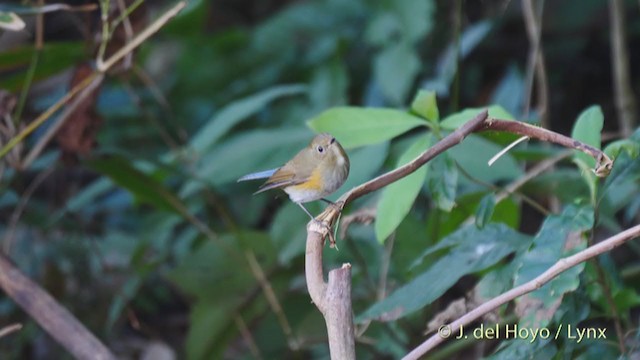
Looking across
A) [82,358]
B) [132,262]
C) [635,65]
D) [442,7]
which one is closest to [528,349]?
[82,358]

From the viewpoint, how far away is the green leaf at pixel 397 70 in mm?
4215

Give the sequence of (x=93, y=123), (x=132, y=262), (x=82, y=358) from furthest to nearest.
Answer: (x=132, y=262) → (x=93, y=123) → (x=82, y=358)

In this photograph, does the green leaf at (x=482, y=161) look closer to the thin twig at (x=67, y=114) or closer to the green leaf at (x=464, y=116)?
the green leaf at (x=464, y=116)

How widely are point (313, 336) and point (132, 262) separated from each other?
0.84 metres

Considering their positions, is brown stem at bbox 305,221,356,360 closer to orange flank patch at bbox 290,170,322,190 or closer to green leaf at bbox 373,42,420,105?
orange flank patch at bbox 290,170,322,190

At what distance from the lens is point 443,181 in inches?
82.5

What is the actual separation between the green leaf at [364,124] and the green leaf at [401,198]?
0.05 meters

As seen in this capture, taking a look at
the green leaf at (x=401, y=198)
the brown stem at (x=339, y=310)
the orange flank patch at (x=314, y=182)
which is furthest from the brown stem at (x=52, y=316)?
the brown stem at (x=339, y=310)

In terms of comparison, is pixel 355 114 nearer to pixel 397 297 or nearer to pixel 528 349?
pixel 397 297

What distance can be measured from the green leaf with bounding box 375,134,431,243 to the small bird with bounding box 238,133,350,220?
128 mm

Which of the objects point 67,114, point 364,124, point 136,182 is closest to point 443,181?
point 364,124

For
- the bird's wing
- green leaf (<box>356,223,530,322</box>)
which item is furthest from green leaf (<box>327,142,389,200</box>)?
green leaf (<box>356,223,530,322</box>)

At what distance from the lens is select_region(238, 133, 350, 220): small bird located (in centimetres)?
219

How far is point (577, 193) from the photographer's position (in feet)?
Result: 10.0
